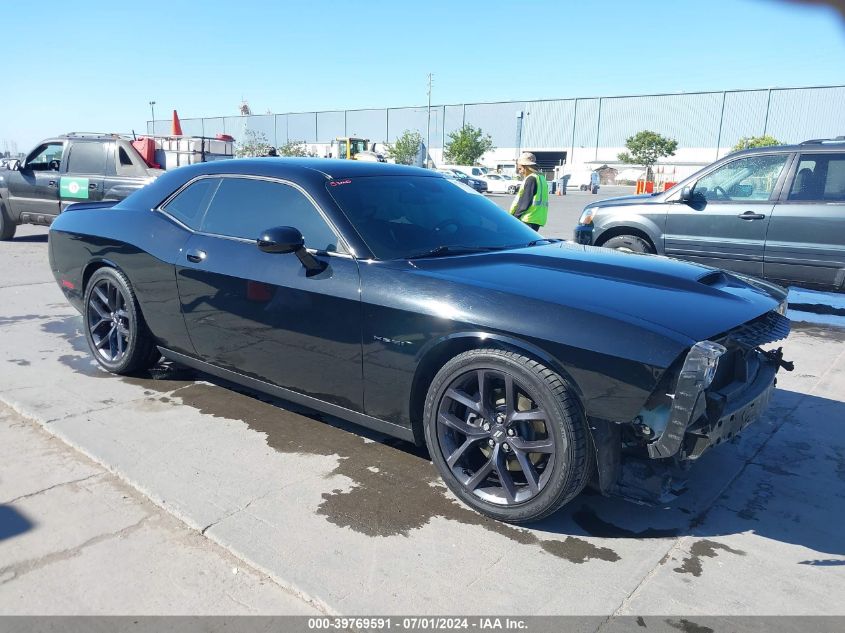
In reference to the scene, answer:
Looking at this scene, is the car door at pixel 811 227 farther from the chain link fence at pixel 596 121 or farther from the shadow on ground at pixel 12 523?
the chain link fence at pixel 596 121

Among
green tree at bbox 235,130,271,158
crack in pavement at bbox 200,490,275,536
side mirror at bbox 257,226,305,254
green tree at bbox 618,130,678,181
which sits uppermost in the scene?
green tree at bbox 618,130,678,181

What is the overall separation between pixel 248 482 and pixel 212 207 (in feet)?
5.70

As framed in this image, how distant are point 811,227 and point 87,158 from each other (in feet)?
34.4

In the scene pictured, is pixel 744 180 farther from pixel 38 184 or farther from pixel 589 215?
pixel 38 184

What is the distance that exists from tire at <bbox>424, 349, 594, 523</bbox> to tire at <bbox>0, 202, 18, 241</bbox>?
11.7 metres

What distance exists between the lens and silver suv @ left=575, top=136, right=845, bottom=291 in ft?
21.6

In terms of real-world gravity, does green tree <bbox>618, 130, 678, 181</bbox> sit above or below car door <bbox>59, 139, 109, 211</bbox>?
above

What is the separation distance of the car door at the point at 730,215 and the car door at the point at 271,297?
5228mm

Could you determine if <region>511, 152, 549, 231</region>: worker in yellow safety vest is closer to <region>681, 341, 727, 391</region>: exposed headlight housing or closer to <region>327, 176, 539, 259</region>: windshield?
<region>327, 176, 539, 259</region>: windshield

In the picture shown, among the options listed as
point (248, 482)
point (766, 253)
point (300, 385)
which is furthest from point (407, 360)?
point (766, 253)

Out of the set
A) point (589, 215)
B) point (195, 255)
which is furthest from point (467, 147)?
point (195, 255)

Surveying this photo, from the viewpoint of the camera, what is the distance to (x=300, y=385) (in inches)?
136

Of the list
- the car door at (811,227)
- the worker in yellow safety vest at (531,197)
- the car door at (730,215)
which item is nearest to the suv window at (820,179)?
the car door at (811,227)

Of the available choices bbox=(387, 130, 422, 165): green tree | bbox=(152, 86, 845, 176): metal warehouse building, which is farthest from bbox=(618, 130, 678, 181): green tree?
bbox=(387, 130, 422, 165): green tree
